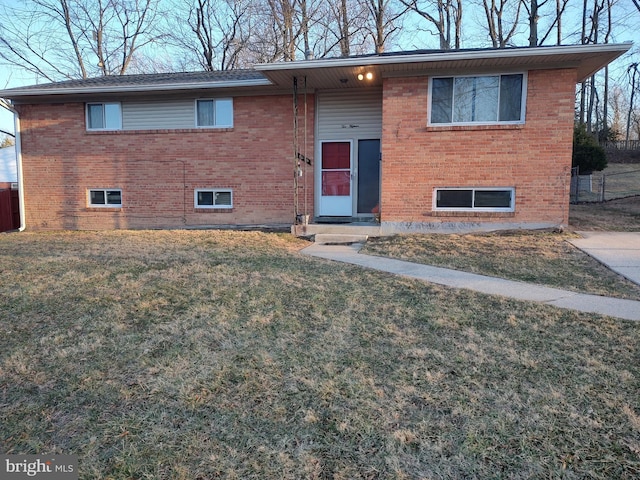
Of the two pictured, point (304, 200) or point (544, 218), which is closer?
point (544, 218)

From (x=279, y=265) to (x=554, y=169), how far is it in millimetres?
6428

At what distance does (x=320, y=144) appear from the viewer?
11.2m

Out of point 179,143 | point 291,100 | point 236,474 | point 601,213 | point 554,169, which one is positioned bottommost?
point 236,474

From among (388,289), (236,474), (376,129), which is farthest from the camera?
(376,129)

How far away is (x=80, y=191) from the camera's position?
12.2m

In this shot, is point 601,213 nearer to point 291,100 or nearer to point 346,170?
point 346,170

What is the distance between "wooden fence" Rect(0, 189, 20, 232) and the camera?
13.2 m

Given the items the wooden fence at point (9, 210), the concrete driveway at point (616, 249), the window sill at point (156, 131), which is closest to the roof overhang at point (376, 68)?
the window sill at point (156, 131)

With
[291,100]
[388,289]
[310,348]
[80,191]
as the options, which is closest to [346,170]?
[291,100]

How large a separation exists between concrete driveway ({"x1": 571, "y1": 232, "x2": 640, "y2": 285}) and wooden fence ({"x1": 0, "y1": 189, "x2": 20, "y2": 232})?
14914mm

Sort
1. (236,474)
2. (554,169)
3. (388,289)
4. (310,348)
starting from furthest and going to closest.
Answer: (554,169)
(388,289)
(310,348)
(236,474)

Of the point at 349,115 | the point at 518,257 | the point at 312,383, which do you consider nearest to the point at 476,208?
the point at 518,257

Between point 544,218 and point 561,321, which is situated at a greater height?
point 544,218

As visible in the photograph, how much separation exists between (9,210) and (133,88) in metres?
6.05
